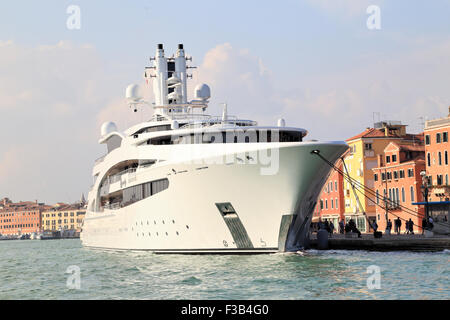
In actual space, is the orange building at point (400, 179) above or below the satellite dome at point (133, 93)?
below

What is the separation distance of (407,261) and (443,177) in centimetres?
3046

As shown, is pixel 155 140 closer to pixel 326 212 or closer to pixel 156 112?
pixel 156 112

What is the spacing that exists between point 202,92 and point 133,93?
171 inches

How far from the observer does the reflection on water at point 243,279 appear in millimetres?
18786

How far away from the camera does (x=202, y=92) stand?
43.8 meters

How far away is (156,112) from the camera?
148 ft

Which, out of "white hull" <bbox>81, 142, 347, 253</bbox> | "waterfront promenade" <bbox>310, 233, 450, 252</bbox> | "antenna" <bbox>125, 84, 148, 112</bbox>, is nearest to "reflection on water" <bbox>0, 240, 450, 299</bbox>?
"white hull" <bbox>81, 142, 347, 253</bbox>

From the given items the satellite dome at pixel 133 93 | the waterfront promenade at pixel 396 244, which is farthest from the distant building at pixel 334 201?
the waterfront promenade at pixel 396 244

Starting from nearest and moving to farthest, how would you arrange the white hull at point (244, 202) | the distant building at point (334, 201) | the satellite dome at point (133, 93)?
the white hull at point (244, 202)
the satellite dome at point (133, 93)
the distant building at point (334, 201)

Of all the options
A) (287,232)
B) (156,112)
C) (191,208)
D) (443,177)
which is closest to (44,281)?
(191,208)

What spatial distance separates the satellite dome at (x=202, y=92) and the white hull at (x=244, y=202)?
12545 mm

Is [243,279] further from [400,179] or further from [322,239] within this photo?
[400,179]

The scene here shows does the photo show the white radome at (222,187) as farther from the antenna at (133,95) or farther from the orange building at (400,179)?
the orange building at (400,179)

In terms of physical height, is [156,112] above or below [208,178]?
above
